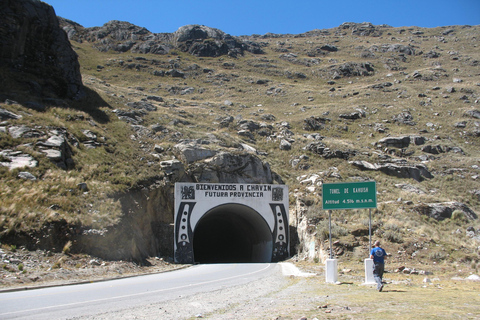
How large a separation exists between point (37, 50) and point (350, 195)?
106ft

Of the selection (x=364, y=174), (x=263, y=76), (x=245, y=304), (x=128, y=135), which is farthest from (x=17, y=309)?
(x=263, y=76)

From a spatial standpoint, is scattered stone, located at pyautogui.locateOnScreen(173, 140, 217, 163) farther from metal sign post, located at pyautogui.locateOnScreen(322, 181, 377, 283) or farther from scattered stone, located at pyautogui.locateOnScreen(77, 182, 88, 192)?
metal sign post, located at pyautogui.locateOnScreen(322, 181, 377, 283)

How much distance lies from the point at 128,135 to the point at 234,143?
10214mm

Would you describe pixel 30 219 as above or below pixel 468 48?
below

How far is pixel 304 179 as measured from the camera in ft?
112

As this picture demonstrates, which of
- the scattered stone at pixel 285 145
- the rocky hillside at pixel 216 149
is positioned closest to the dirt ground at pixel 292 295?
the rocky hillside at pixel 216 149

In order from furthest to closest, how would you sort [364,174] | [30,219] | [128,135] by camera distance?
[364,174], [128,135], [30,219]

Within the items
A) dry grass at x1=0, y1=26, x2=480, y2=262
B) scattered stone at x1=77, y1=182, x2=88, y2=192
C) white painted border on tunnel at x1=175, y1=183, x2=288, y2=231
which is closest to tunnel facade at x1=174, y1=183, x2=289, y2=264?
white painted border on tunnel at x1=175, y1=183, x2=288, y2=231

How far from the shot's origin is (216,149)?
100ft

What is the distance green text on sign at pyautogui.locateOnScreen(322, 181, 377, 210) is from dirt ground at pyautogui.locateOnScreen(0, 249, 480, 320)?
111 inches

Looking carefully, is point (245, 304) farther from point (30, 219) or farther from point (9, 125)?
point (9, 125)

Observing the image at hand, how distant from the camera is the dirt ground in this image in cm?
693

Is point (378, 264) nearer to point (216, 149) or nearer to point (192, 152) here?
point (192, 152)

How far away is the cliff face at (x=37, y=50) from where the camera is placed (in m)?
32.0
